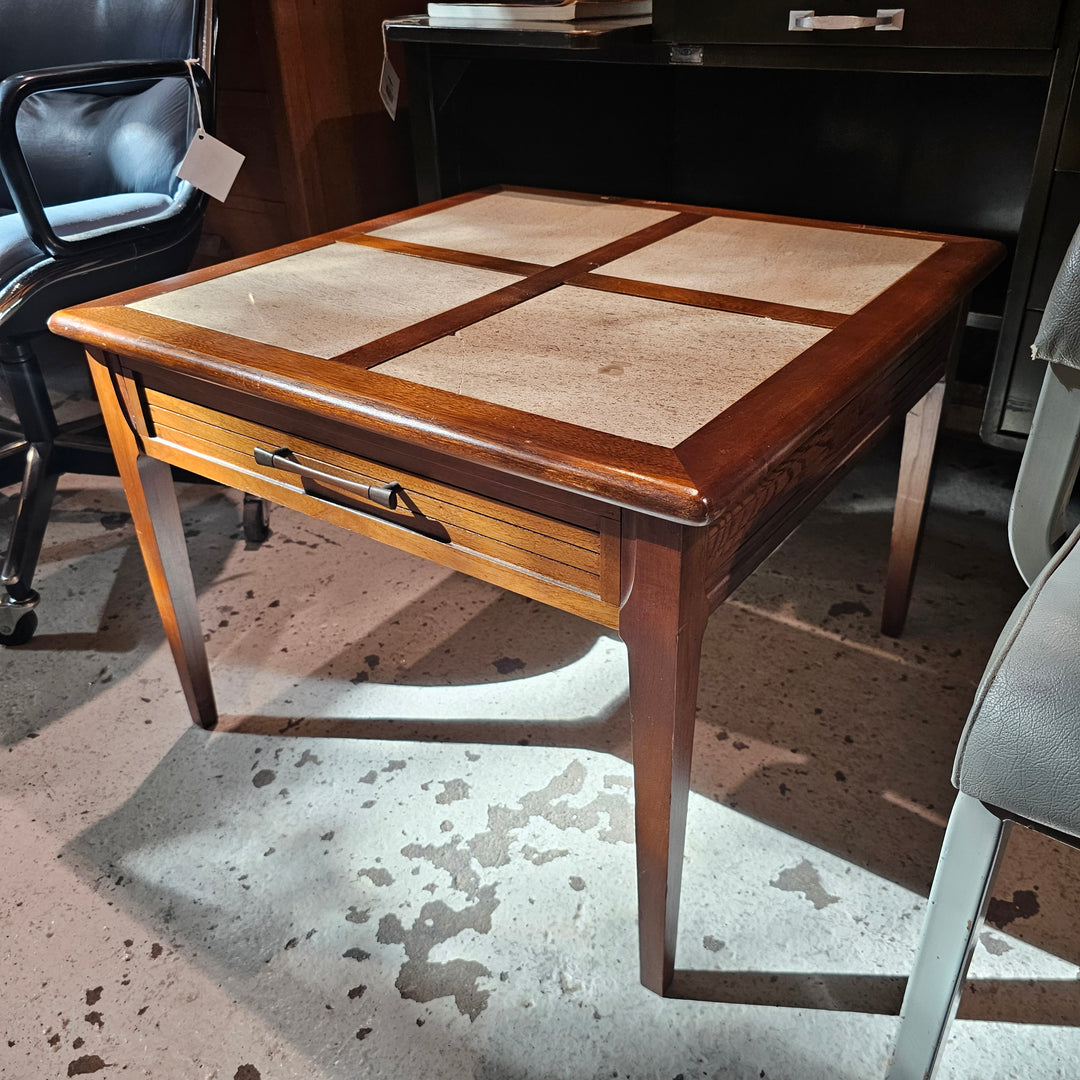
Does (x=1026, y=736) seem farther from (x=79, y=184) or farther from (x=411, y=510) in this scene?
(x=79, y=184)

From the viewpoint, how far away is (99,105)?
1.63 meters

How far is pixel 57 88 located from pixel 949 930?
134cm

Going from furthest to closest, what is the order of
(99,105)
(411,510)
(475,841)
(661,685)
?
(99,105)
(475,841)
(411,510)
(661,685)

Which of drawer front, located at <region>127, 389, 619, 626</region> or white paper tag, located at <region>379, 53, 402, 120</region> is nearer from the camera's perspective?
drawer front, located at <region>127, 389, 619, 626</region>

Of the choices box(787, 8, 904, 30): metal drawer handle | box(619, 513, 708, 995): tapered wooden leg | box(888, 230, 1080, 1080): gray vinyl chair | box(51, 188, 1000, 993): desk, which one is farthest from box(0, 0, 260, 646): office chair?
box(888, 230, 1080, 1080): gray vinyl chair

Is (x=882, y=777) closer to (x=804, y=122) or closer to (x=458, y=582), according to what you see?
(x=458, y=582)

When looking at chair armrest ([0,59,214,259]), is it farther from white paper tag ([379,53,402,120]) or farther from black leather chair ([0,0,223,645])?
white paper tag ([379,53,402,120])

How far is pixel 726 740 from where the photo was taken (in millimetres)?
1217

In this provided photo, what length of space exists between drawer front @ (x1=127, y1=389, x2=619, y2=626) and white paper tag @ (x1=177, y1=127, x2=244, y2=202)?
43 centimetres

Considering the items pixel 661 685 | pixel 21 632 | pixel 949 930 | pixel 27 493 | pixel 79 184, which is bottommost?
pixel 21 632

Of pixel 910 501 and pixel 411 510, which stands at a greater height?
pixel 411 510

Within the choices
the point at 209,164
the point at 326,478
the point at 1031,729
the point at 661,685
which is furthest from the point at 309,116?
the point at 1031,729

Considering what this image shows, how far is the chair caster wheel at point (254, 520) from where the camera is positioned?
5.44 feet

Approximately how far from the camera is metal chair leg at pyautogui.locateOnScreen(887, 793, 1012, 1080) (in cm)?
64
